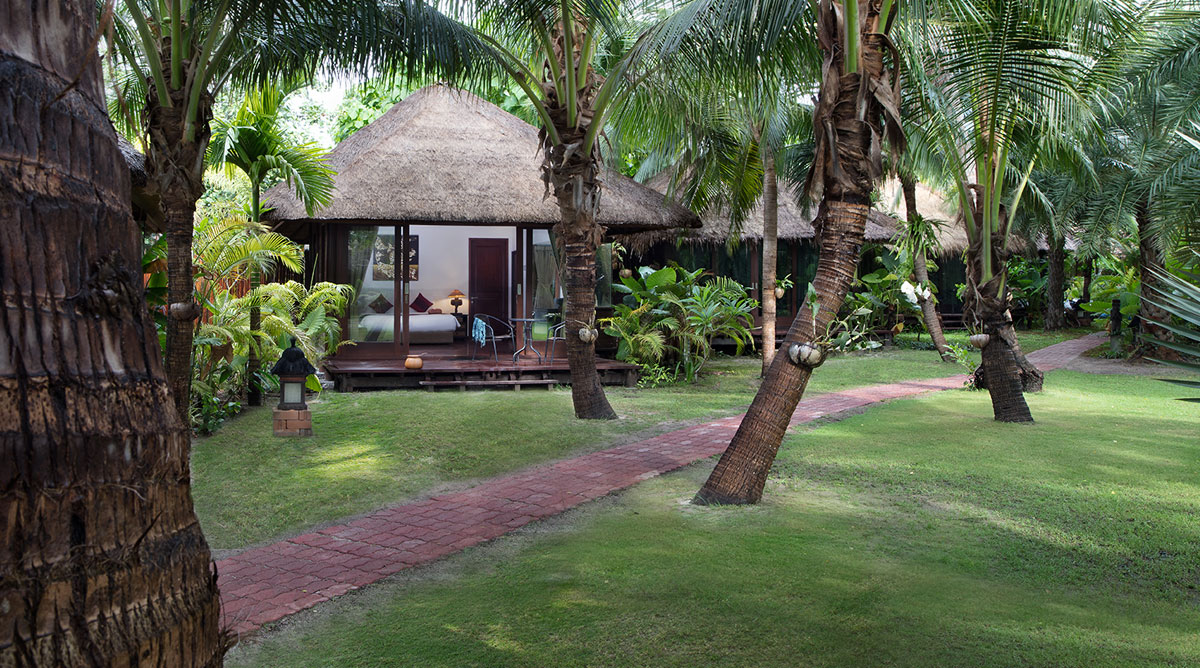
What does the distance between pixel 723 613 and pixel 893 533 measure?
1781 millimetres

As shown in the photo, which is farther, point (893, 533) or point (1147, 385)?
point (1147, 385)

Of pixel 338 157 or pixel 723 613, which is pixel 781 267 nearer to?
pixel 338 157

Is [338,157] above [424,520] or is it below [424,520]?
above

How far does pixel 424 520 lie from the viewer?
18.8 feet

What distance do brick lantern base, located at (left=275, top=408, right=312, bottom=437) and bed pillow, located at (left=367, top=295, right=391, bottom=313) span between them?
17.4 feet

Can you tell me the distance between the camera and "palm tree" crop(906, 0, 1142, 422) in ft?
24.6

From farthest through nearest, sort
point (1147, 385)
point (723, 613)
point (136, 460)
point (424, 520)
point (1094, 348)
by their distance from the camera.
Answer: point (1094, 348), point (1147, 385), point (424, 520), point (723, 613), point (136, 460)

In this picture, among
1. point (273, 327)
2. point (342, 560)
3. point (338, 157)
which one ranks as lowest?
point (342, 560)

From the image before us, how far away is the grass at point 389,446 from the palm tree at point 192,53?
3.24 ft

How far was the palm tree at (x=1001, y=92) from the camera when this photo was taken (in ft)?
24.6

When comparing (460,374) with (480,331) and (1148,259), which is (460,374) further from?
(1148,259)

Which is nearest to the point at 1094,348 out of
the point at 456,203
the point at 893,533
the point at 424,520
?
the point at 456,203

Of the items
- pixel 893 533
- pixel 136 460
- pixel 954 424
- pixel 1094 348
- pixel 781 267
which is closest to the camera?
pixel 136 460

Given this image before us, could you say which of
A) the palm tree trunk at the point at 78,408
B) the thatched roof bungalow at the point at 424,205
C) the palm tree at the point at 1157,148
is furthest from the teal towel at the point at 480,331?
the palm tree trunk at the point at 78,408
